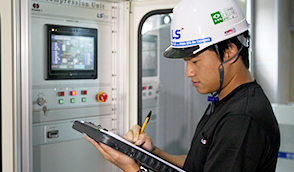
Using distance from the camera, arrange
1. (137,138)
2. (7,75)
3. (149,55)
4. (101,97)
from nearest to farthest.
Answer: (137,138) → (7,75) → (101,97) → (149,55)

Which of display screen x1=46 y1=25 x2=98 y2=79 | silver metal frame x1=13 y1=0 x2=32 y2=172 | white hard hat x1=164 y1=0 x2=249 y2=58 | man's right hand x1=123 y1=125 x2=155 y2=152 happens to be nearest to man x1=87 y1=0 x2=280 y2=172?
white hard hat x1=164 y1=0 x2=249 y2=58

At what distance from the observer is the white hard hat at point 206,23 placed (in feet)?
3.26

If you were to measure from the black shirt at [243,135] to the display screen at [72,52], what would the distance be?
4.00 feet

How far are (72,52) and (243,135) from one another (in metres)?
1.41

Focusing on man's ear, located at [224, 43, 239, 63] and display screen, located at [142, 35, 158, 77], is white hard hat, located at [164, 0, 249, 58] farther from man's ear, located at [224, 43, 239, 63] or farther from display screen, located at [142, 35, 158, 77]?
display screen, located at [142, 35, 158, 77]

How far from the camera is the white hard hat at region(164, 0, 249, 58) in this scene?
3.26ft

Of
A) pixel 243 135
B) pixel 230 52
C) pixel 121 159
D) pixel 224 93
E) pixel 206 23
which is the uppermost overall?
pixel 206 23

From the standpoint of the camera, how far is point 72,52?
1.91 meters

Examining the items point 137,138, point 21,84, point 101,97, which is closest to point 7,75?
point 21,84

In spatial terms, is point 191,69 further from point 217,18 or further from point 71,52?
point 71,52

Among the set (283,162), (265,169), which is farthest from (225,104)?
(283,162)

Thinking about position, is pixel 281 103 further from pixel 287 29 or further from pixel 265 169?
pixel 265 169

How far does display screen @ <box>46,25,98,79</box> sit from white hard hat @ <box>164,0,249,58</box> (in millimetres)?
1061

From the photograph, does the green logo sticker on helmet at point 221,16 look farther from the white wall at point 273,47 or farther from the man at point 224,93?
the white wall at point 273,47
